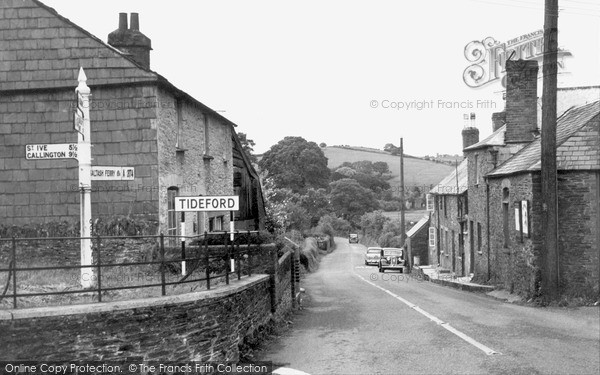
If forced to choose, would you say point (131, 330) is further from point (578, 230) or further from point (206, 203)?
point (578, 230)

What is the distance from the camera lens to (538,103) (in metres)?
26.5

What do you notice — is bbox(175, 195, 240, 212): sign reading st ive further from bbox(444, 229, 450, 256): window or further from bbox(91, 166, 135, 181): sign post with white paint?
bbox(444, 229, 450, 256): window

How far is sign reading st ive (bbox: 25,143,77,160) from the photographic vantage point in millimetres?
9931

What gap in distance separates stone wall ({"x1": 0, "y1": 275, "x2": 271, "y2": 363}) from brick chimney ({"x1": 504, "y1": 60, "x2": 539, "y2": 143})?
55.7 feet

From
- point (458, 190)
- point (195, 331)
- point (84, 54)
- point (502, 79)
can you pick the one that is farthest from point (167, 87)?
point (458, 190)

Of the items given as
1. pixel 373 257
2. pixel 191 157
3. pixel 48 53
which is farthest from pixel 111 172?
pixel 373 257

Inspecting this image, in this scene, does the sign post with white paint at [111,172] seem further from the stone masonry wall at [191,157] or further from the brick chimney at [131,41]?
the brick chimney at [131,41]

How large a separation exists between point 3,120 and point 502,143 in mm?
18018

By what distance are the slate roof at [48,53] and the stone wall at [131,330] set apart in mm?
7450

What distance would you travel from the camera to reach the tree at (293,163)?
238 feet

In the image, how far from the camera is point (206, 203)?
37.0 ft

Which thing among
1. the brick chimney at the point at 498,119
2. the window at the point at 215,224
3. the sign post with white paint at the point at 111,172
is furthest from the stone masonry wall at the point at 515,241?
the sign post with white paint at the point at 111,172

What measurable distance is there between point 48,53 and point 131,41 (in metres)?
2.27

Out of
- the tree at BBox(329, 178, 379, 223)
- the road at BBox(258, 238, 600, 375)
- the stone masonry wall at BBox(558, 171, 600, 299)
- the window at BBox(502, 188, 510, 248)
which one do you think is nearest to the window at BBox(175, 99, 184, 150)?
the road at BBox(258, 238, 600, 375)
